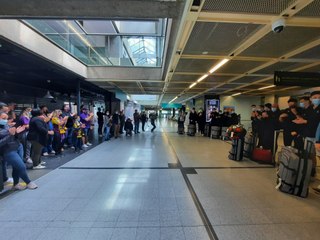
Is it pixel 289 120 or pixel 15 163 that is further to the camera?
pixel 289 120

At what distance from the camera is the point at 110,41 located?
36.2ft

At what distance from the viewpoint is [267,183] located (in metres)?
4.06

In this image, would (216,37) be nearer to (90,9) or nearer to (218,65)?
(90,9)

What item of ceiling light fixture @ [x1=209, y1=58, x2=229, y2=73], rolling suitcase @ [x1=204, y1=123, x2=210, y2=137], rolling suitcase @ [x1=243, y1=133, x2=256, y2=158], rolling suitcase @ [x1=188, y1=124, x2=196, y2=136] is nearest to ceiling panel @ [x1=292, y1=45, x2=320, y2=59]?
ceiling light fixture @ [x1=209, y1=58, x2=229, y2=73]

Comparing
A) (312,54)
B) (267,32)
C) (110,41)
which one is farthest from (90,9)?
(110,41)

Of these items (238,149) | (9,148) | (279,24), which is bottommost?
(238,149)

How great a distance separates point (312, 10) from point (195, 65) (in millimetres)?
3924

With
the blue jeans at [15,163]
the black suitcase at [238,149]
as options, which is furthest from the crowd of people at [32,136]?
the black suitcase at [238,149]

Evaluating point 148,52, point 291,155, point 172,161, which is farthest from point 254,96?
point 291,155

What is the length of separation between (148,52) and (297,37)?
23.3 feet

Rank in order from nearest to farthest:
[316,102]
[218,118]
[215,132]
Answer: [316,102] → [218,118] → [215,132]

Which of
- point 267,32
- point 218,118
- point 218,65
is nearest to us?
point 267,32

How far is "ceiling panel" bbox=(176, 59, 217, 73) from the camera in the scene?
6312 mm

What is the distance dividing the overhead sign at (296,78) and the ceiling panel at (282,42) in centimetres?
A: 71
